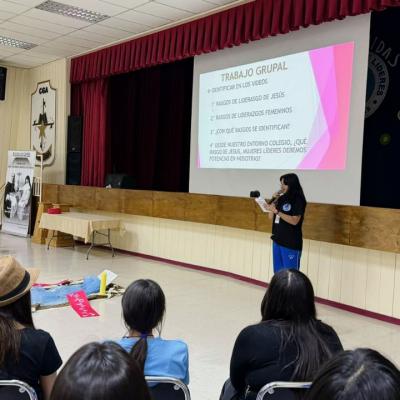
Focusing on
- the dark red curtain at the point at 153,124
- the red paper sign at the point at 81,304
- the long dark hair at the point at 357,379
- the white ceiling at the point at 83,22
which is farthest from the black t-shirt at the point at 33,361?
the dark red curtain at the point at 153,124

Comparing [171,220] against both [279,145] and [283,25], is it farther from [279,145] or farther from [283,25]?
[283,25]

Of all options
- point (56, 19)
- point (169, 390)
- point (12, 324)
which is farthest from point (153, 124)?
point (169, 390)

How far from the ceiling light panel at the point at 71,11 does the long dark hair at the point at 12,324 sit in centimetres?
491

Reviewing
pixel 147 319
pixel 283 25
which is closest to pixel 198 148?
pixel 283 25

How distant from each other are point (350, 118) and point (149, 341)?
334cm

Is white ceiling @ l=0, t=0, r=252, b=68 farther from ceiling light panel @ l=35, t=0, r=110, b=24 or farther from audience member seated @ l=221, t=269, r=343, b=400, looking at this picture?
audience member seated @ l=221, t=269, r=343, b=400

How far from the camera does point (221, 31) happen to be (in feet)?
17.4

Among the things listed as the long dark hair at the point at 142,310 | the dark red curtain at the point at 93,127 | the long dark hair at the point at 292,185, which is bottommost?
the long dark hair at the point at 142,310

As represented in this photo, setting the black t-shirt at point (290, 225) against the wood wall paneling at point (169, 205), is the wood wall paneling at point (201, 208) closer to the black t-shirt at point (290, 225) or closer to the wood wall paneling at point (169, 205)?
the wood wall paneling at point (169, 205)

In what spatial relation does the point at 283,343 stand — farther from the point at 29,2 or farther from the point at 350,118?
the point at 29,2

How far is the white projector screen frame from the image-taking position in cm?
419

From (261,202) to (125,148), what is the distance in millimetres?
4206

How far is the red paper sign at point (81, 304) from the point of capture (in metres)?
3.93

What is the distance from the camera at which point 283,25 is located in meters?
4.60
